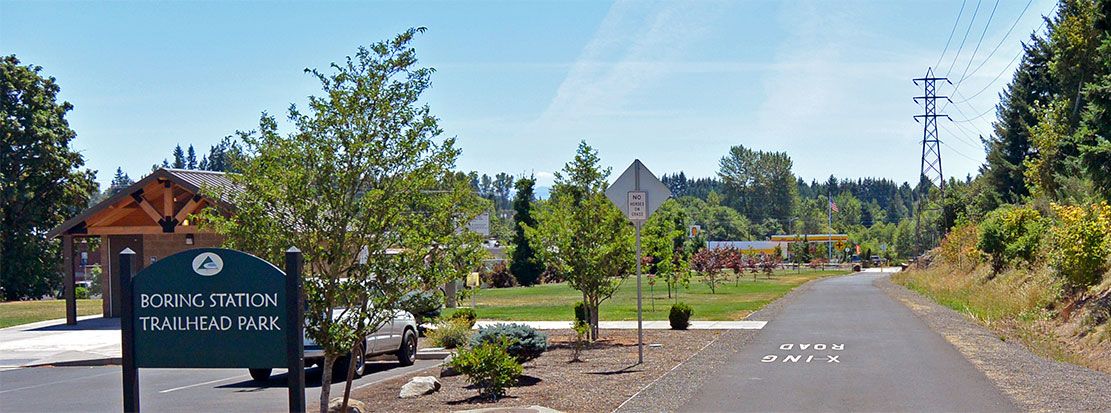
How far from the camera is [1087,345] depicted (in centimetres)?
1723

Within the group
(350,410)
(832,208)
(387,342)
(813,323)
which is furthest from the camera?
(832,208)

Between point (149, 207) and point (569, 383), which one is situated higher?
point (149, 207)

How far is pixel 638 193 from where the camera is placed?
51.2 ft

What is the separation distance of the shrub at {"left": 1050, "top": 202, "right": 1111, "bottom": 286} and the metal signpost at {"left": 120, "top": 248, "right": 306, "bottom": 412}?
62.5 feet

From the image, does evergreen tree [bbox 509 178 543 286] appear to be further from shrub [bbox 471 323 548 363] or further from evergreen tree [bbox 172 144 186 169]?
evergreen tree [bbox 172 144 186 169]

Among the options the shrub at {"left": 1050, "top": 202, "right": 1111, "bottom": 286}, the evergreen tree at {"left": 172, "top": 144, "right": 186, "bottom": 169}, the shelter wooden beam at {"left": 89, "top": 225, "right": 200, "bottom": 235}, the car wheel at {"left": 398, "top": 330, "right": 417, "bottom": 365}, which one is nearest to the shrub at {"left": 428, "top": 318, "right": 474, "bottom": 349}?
the car wheel at {"left": 398, "top": 330, "right": 417, "bottom": 365}

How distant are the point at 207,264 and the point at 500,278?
50747mm

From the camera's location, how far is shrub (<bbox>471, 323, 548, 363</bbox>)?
14.1 meters

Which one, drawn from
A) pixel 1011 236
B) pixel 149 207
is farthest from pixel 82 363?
pixel 1011 236

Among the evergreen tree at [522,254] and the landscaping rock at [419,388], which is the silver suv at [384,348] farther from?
the evergreen tree at [522,254]

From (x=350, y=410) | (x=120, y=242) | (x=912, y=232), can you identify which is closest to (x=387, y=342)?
(x=350, y=410)

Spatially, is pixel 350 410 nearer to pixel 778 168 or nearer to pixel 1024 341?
pixel 1024 341

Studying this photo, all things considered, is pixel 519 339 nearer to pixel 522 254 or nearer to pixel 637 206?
pixel 637 206

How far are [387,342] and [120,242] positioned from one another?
16664 mm
